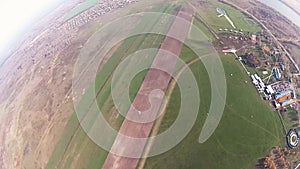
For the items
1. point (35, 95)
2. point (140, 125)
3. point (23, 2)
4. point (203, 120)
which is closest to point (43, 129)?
point (35, 95)

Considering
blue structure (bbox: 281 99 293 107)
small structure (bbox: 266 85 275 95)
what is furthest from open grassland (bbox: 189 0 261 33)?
blue structure (bbox: 281 99 293 107)

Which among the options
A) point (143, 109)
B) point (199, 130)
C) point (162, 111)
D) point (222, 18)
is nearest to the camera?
point (199, 130)

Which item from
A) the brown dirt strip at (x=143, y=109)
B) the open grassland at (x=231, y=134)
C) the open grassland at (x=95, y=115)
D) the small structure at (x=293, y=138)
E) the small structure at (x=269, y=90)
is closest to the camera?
the open grassland at (x=231, y=134)

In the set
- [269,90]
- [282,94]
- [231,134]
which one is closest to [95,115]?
[231,134]

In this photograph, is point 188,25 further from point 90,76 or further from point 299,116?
point 299,116

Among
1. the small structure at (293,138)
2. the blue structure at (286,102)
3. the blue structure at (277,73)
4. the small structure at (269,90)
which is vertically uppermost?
the blue structure at (277,73)

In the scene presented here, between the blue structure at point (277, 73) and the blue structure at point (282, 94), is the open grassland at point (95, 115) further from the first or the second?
the blue structure at point (282, 94)

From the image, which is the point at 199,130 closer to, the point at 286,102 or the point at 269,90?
the point at 269,90

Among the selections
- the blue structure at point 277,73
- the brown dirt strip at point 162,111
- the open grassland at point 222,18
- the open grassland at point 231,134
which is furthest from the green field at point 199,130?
the open grassland at point 222,18
